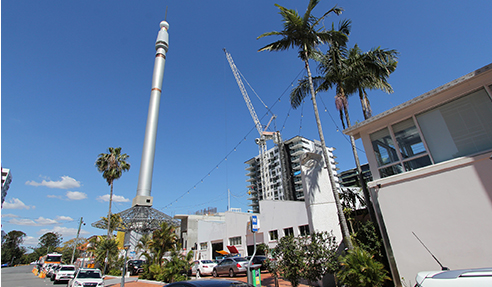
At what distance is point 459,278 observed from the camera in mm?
3254

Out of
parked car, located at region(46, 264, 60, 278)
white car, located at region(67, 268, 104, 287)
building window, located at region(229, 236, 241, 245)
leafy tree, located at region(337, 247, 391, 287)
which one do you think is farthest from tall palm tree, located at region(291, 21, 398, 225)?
parked car, located at region(46, 264, 60, 278)

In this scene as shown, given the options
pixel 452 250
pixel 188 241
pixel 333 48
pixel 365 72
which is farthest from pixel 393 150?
pixel 188 241

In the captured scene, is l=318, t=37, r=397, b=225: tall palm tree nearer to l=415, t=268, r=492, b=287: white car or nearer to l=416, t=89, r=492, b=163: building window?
l=416, t=89, r=492, b=163: building window

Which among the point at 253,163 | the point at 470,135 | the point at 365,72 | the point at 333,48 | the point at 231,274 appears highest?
the point at 253,163

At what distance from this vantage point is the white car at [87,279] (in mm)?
13008

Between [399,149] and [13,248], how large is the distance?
135437mm

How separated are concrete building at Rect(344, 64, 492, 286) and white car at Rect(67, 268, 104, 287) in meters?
15.0

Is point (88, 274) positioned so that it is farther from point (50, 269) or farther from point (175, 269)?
point (50, 269)

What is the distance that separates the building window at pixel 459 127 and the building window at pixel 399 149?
323 millimetres

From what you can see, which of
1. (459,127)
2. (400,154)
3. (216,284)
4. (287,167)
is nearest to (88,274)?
(216,284)

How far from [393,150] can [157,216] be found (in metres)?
29.0

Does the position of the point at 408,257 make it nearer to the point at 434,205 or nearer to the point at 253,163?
the point at 434,205

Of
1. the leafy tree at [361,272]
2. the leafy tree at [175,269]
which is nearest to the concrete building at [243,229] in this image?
the leafy tree at [175,269]

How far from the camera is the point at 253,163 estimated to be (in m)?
112
